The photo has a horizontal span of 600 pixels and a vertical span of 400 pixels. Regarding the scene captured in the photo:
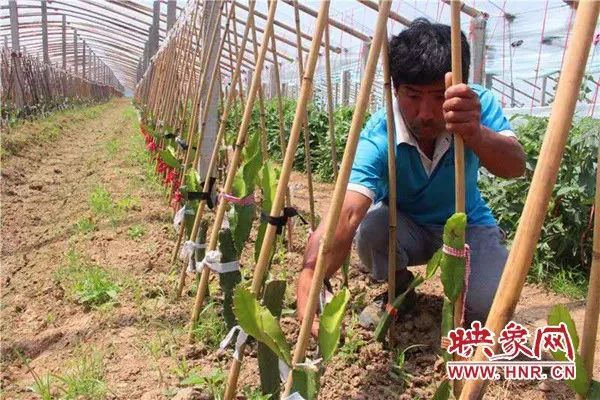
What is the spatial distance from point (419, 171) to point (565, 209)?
1528mm

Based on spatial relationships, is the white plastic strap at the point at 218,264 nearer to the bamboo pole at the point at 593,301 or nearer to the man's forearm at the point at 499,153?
the man's forearm at the point at 499,153

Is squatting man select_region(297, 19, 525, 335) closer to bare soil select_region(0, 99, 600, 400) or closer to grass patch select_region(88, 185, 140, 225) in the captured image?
bare soil select_region(0, 99, 600, 400)

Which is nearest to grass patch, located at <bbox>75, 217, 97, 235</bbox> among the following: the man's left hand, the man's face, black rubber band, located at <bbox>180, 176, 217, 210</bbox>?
black rubber band, located at <bbox>180, 176, 217, 210</bbox>

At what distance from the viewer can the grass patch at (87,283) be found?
2.64m

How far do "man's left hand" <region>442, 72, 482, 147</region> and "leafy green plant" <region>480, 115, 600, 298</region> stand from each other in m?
1.97

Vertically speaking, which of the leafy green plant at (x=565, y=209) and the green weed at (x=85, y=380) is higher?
the leafy green plant at (x=565, y=209)

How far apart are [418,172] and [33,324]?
Answer: 6.24ft

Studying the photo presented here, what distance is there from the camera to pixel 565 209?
3217 millimetres

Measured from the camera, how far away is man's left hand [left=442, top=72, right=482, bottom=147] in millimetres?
1374

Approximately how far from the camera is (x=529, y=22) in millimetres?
6488

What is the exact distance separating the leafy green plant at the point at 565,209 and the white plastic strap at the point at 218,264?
79.4 inches

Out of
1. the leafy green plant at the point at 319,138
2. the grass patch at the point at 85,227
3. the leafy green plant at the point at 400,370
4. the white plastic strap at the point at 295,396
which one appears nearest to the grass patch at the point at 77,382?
the white plastic strap at the point at 295,396

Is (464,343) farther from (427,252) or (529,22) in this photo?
(529,22)

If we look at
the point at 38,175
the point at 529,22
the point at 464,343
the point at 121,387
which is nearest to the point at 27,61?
the point at 38,175
